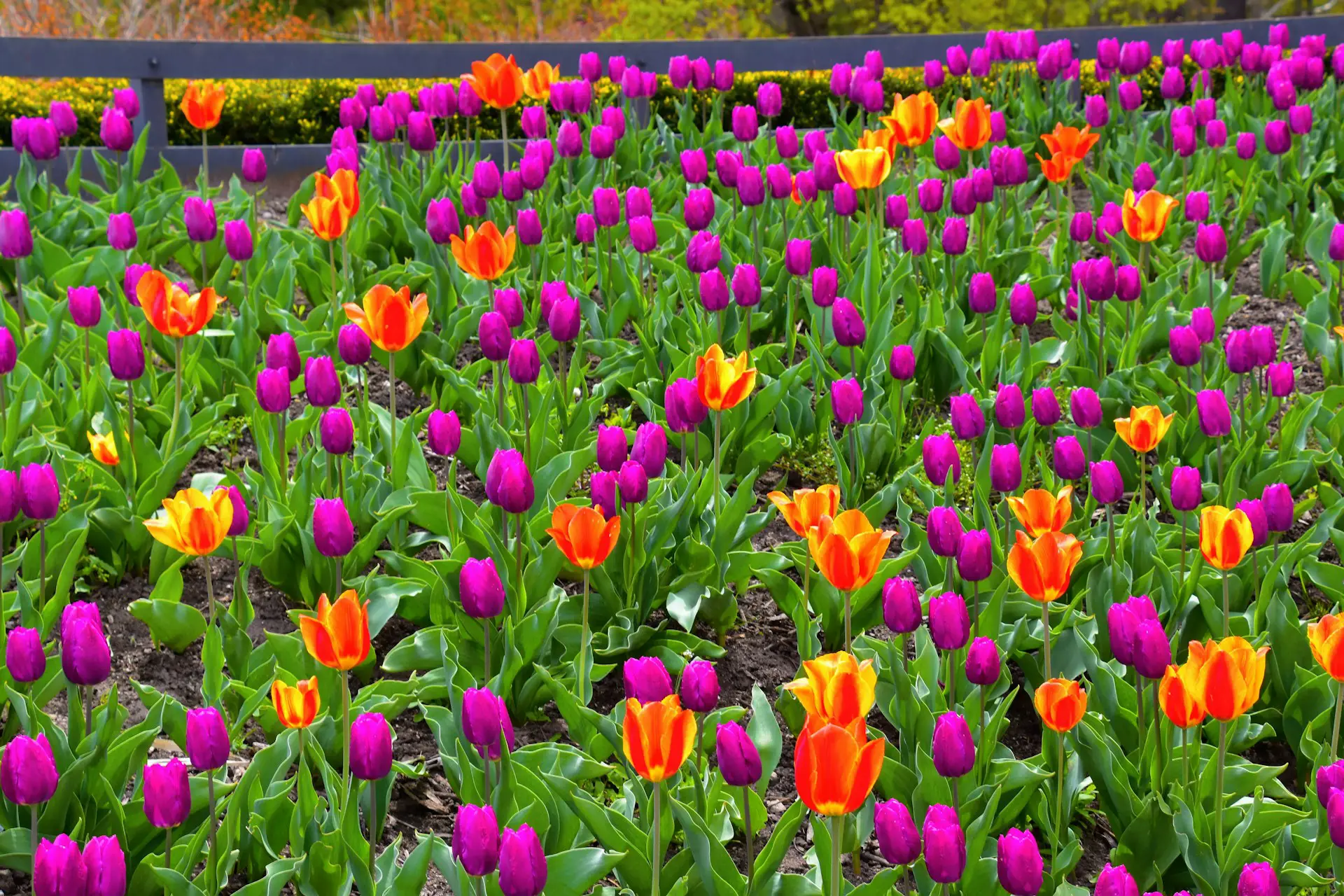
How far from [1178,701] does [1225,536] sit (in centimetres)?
56

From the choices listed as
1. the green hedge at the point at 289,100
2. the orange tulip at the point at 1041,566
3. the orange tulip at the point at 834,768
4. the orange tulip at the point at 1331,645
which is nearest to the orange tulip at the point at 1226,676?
the orange tulip at the point at 1331,645

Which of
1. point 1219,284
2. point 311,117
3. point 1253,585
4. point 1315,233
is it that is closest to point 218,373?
point 1253,585

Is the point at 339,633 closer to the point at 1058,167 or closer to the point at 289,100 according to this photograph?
the point at 1058,167

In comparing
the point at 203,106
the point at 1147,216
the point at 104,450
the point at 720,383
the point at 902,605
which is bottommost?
the point at 104,450

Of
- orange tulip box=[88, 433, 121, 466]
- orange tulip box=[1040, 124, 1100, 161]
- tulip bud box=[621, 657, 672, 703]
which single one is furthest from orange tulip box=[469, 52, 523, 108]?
tulip bud box=[621, 657, 672, 703]

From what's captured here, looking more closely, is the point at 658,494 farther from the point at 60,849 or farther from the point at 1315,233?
the point at 1315,233

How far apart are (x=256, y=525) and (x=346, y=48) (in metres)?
4.51

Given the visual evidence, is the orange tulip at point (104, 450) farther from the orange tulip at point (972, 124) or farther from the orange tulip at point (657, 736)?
the orange tulip at point (972, 124)

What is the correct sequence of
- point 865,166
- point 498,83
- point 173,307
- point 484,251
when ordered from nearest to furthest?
point 173,307 < point 484,251 < point 865,166 < point 498,83

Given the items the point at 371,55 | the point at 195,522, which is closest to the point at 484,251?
the point at 195,522

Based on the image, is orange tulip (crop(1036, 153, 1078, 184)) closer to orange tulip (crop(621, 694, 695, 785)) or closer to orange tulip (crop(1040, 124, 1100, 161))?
orange tulip (crop(1040, 124, 1100, 161))

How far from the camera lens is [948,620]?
2391 millimetres

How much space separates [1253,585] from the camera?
120 inches

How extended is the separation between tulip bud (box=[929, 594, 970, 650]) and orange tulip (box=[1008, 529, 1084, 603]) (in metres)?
0.12
